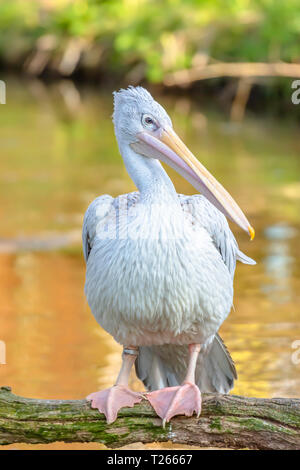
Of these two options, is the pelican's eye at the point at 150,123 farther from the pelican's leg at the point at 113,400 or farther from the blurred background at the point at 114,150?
the blurred background at the point at 114,150

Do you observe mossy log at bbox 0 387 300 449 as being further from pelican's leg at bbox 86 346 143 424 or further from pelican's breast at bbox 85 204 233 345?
pelican's breast at bbox 85 204 233 345

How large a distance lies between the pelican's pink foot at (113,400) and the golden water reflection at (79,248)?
66.2 inches

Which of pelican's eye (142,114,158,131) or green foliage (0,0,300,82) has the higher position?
green foliage (0,0,300,82)

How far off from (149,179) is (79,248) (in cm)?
472

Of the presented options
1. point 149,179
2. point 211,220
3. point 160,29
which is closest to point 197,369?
point 211,220

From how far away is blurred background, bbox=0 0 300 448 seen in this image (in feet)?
18.9

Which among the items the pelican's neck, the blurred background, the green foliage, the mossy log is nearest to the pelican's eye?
the pelican's neck

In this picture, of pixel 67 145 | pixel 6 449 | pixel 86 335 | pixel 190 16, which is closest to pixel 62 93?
pixel 190 16

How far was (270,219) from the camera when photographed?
353 inches

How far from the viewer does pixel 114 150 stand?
13.2 m

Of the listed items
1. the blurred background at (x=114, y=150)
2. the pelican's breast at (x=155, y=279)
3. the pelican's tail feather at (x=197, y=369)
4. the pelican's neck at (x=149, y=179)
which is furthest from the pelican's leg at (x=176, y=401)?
the blurred background at (x=114, y=150)

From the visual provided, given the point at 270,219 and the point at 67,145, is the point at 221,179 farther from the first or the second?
the point at 67,145

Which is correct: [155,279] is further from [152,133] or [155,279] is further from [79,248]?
[79,248]

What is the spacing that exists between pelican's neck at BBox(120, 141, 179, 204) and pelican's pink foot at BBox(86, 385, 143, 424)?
75cm
